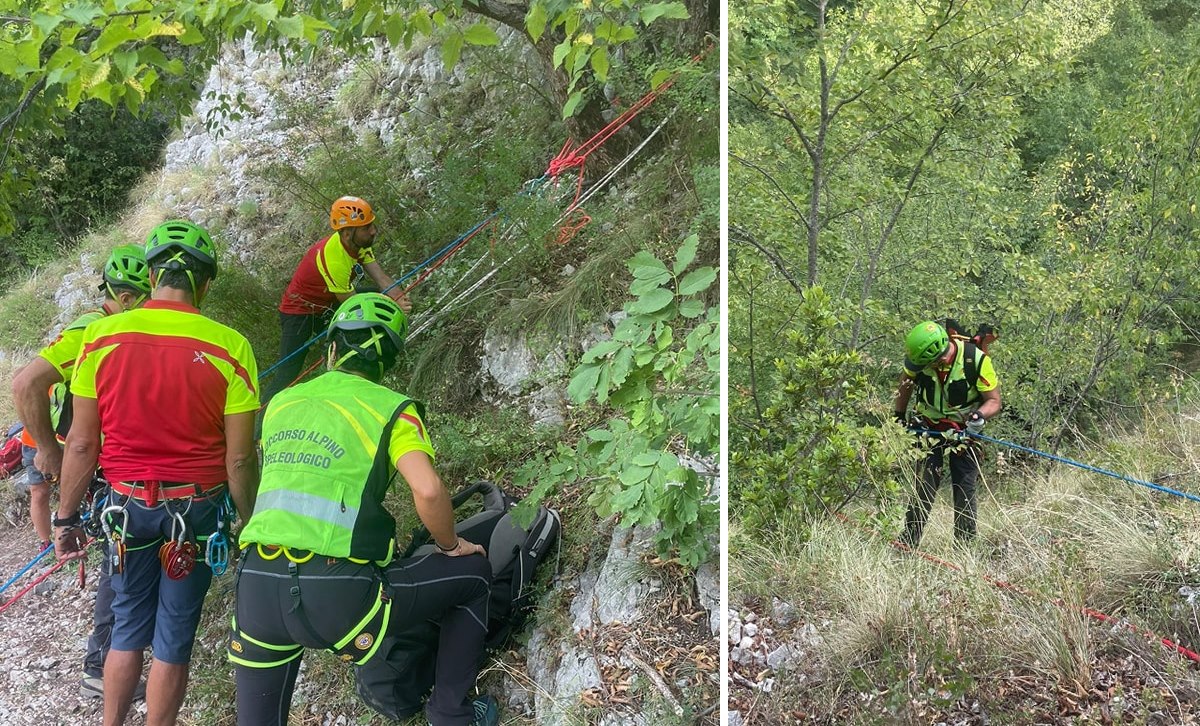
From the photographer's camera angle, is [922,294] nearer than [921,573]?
No

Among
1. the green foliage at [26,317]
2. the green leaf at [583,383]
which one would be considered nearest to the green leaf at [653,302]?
the green leaf at [583,383]

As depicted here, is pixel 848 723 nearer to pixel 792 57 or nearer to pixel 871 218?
pixel 792 57

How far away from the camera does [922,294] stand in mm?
3871

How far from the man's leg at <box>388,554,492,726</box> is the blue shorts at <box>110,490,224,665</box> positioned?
3.42ft

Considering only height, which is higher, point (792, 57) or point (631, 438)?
point (792, 57)

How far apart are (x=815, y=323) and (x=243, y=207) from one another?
8.17 meters

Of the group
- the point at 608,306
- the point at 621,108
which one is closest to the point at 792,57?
the point at 608,306

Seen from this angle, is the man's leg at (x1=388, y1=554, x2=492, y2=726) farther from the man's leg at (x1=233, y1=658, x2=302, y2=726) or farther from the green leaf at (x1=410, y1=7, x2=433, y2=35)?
the green leaf at (x1=410, y1=7, x2=433, y2=35)

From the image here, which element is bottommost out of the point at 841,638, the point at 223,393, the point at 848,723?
the point at 223,393

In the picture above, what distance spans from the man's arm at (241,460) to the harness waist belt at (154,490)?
0.53 feet

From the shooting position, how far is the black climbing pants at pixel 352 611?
2381mm

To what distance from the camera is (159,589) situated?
10.2ft

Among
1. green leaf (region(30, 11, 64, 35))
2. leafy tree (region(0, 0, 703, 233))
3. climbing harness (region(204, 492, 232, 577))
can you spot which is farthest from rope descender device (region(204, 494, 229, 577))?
green leaf (region(30, 11, 64, 35))

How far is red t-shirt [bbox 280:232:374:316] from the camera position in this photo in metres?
4.41
